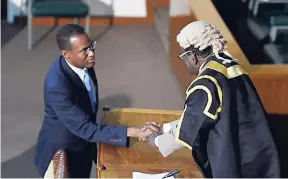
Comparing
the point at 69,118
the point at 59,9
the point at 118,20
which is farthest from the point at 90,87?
the point at 118,20

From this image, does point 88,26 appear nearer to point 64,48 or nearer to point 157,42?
point 157,42

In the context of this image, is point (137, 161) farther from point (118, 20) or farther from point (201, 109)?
point (118, 20)

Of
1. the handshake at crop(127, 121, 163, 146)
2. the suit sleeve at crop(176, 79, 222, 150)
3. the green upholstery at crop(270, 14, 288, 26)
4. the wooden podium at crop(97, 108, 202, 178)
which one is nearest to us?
the suit sleeve at crop(176, 79, 222, 150)

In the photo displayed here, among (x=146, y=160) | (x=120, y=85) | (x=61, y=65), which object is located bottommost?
(x=120, y=85)

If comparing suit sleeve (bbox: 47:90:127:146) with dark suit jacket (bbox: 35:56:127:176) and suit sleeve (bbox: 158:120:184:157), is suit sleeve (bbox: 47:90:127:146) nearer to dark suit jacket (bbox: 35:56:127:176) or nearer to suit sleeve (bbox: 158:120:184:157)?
dark suit jacket (bbox: 35:56:127:176)

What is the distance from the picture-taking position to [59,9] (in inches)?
279

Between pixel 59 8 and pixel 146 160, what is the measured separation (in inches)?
154

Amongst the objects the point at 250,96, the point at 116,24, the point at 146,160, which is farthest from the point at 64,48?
the point at 116,24

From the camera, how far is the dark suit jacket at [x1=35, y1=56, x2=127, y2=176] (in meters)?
3.48

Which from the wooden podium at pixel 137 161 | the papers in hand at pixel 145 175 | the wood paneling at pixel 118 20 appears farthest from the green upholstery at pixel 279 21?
the papers in hand at pixel 145 175

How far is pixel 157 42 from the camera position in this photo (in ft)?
24.1

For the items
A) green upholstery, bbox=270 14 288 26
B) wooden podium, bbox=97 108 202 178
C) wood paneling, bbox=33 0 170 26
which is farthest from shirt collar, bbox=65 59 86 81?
wood paneling, bbox=33 0 170 26

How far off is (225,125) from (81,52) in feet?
2.67

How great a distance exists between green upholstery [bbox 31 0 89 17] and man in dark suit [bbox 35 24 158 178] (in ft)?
11.5
